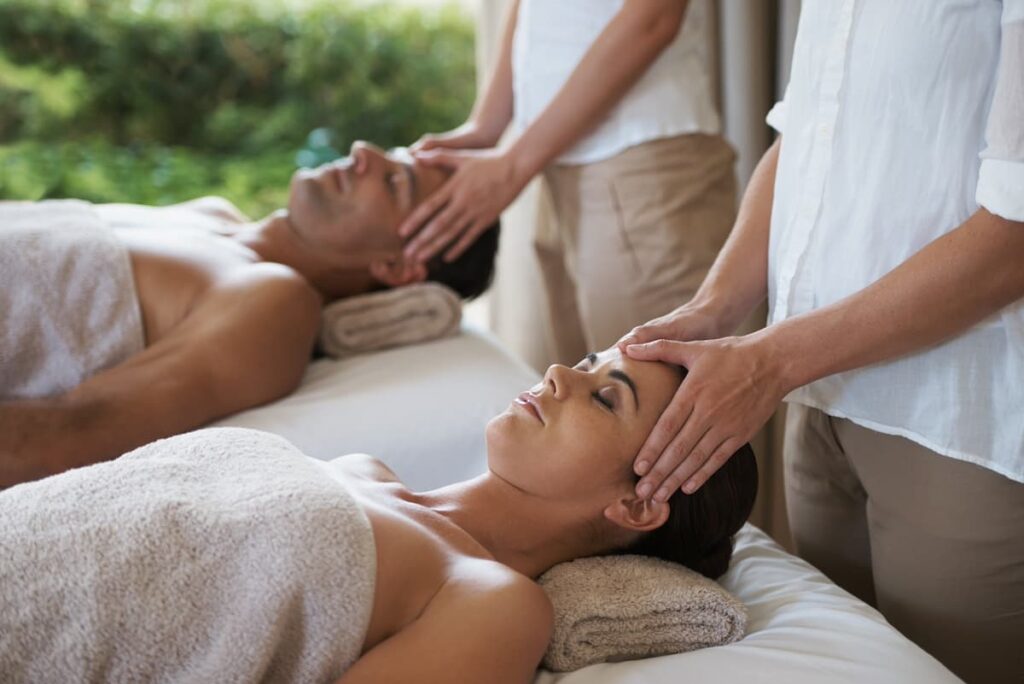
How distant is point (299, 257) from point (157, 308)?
421mm

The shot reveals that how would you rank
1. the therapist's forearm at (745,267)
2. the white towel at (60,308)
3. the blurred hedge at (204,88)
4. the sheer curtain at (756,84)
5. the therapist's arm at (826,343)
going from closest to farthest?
the therapist's arm at (826,343), the therapist's forearm at (745,267), the white towel at (60,308), the sheer curtain at (756,84), the blurred hedge at (204,88)

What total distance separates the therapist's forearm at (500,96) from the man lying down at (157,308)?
1.14 ft

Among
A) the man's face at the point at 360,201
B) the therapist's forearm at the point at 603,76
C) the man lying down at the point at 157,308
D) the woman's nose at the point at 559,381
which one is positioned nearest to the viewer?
the woman's nose at the point at 559,381

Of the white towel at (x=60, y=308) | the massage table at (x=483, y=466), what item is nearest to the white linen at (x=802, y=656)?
the massage table at (x=483, y=466)

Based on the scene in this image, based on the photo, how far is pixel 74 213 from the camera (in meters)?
2.14

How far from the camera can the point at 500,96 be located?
8.72 feet

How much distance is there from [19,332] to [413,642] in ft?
3.60

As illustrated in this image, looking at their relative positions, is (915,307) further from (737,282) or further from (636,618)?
(636,618)

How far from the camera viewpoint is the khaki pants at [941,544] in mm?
1362

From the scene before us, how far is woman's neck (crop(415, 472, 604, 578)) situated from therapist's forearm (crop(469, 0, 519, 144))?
1.37 m

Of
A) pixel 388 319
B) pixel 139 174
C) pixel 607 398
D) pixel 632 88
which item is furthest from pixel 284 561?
pixel 139 174

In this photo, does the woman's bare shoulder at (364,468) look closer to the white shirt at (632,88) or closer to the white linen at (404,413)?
the white linen at (404,413)

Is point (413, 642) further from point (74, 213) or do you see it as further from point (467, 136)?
point (467, 136)

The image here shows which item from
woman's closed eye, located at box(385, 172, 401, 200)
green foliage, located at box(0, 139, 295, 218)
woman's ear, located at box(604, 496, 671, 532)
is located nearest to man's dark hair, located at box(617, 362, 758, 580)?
woman's ear, located at box(604, 496, 671, 532)
